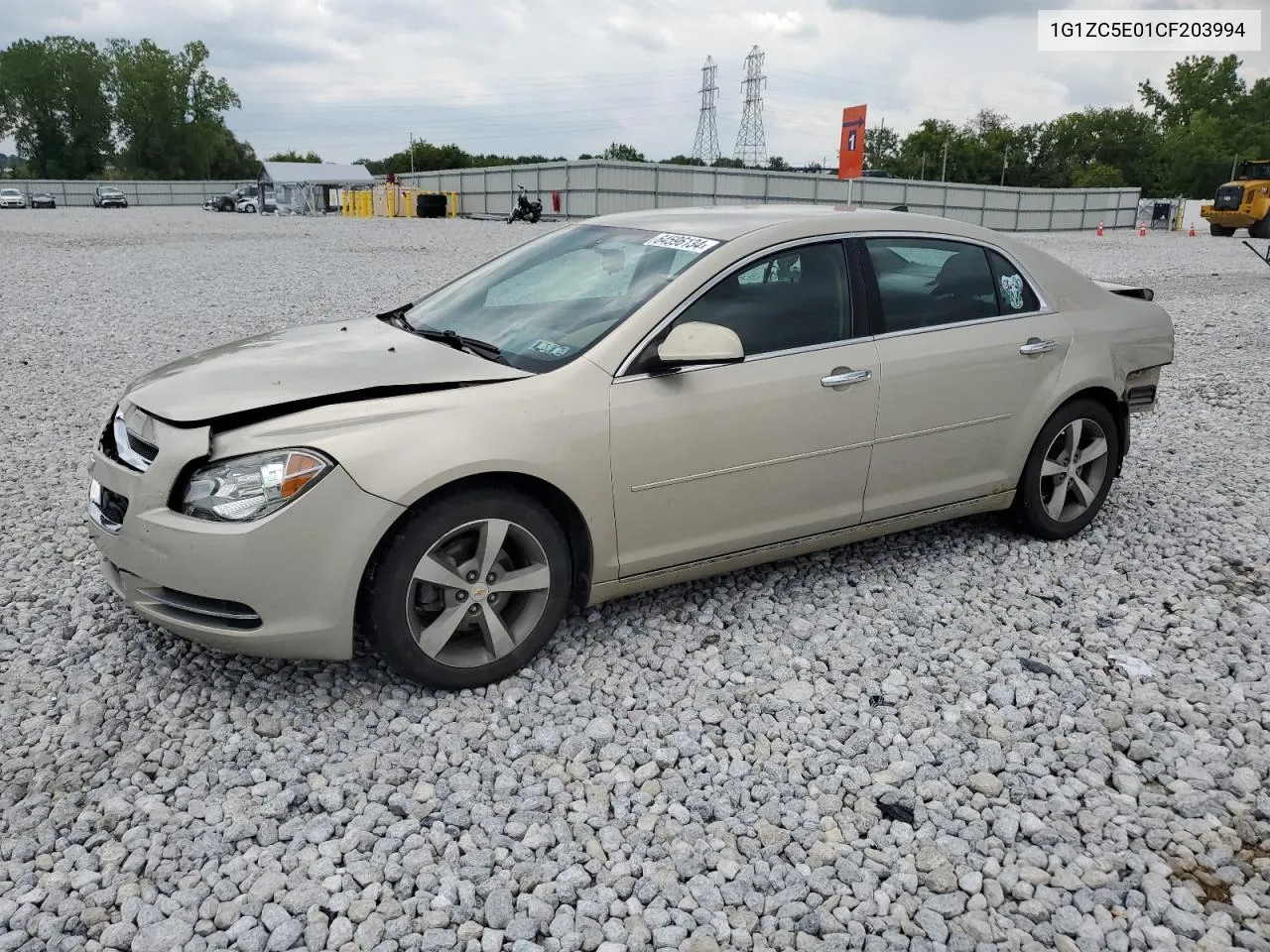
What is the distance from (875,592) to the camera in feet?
14.8

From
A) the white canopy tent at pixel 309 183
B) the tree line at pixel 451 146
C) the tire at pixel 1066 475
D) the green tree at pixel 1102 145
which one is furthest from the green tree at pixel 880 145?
the tire at pixel 1066 475

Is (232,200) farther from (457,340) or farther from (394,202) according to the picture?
(457,340)

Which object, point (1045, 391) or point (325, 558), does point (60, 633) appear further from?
point (1045, 391)

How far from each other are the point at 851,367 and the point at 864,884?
212 cm

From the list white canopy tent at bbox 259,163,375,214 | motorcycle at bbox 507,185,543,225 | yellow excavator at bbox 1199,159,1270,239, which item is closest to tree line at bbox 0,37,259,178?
white canopy tent at bbox 259,163,375,214

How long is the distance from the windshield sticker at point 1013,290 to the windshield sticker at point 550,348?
2.23 metres

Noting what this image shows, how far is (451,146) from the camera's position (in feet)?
330

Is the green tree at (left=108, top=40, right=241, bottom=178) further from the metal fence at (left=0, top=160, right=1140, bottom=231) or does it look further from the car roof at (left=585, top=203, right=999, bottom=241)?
the car roof at (left=585, top=203, right=999, bottom=241)

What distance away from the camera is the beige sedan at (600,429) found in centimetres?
323

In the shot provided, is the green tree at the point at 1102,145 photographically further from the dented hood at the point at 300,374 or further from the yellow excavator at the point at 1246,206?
the dented hood at the point at 300,374

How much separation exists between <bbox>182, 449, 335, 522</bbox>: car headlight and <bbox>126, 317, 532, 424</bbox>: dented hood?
0.68 feet

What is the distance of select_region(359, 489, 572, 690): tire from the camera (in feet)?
10.9

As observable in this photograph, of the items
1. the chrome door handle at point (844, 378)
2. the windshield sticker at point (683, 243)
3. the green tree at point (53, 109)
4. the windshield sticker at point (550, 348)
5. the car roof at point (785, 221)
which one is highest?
the green tree at point (53, 109)

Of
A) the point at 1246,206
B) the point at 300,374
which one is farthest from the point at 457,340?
the point at 1246,206
